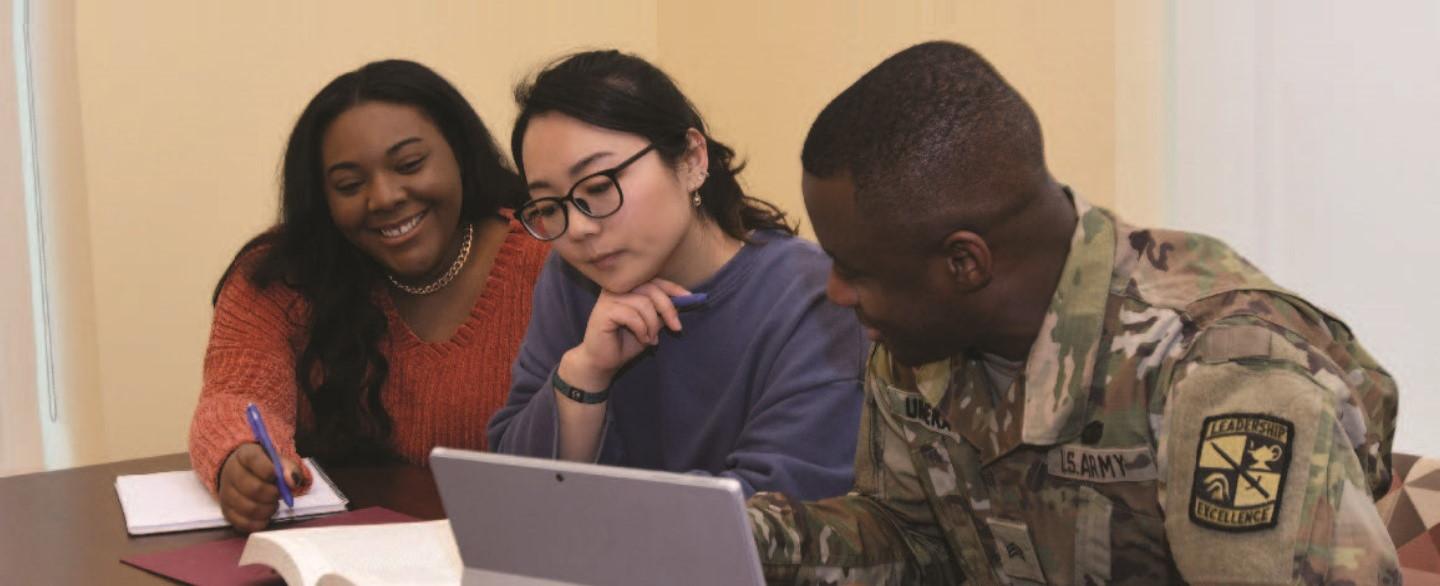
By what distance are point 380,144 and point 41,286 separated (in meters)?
1.23

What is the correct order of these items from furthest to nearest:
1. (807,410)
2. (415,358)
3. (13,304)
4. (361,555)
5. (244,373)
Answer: (13,304) < (415,358) < (244,373) < (807,410) < (361,555)

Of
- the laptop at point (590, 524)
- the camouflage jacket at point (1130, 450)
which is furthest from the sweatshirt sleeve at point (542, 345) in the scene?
the laptop at point (590, 524)

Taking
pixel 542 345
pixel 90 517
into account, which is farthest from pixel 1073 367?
pixel 90 517

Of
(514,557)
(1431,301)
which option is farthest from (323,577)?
(1431,301)

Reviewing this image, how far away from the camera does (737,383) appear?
1608 mm

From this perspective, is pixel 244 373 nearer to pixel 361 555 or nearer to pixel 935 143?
pixel 361 555

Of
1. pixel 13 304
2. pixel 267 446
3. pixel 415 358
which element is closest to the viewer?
pixel 267 446

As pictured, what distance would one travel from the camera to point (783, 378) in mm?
1545

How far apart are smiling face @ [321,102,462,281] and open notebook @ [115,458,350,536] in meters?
0.41

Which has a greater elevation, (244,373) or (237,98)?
(237,98)

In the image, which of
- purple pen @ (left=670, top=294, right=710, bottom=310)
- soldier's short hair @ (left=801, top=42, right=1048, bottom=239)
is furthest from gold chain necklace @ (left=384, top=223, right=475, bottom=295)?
soldier's short hair @ (left=801, top=42, right=1048, bottom=239)

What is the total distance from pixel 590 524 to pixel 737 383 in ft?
2.26

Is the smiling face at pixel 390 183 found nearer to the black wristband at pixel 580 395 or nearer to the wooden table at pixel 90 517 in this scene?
A: the wooden table at pixel 90 517

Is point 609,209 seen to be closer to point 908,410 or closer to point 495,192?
point 908,410
